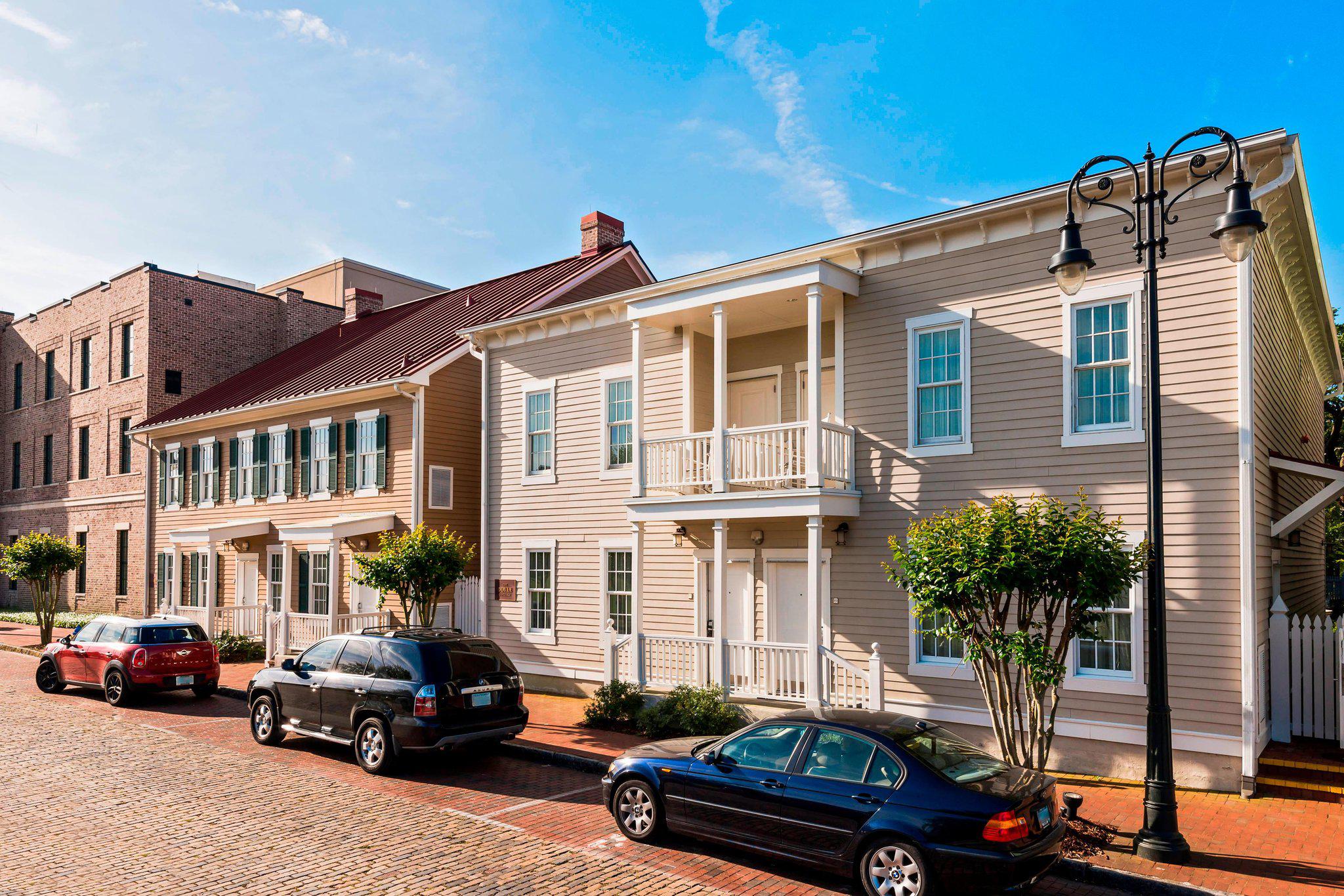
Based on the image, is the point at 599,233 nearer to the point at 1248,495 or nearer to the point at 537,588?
the point at 537,588

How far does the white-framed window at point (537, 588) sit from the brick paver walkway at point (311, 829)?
535 cm

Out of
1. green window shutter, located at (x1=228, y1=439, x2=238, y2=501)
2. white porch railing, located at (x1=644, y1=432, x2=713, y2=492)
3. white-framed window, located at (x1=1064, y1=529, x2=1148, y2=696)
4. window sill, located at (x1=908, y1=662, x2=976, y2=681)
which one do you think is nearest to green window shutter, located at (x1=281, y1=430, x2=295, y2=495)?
green window shutter, located at (x1=228, y1=439, x2=238, y2=501)

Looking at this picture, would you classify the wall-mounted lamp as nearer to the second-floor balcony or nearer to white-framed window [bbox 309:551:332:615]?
the second-floor balcony

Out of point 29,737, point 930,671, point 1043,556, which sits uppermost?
point 1043,556

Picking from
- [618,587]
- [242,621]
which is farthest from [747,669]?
[242,621]

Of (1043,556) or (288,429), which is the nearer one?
(1043,556)

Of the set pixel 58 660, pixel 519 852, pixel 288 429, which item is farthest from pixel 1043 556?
pixel 288 429

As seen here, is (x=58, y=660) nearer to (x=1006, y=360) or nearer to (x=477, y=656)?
(x=477, y=656)

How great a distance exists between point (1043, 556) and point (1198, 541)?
3625mm

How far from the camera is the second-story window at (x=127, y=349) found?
31047mm

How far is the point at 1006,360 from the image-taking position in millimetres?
12617

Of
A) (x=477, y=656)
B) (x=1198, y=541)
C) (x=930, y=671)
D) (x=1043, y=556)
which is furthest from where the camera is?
(x=930, y=671)

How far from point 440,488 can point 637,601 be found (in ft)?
24.3

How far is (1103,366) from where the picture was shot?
11.8m
